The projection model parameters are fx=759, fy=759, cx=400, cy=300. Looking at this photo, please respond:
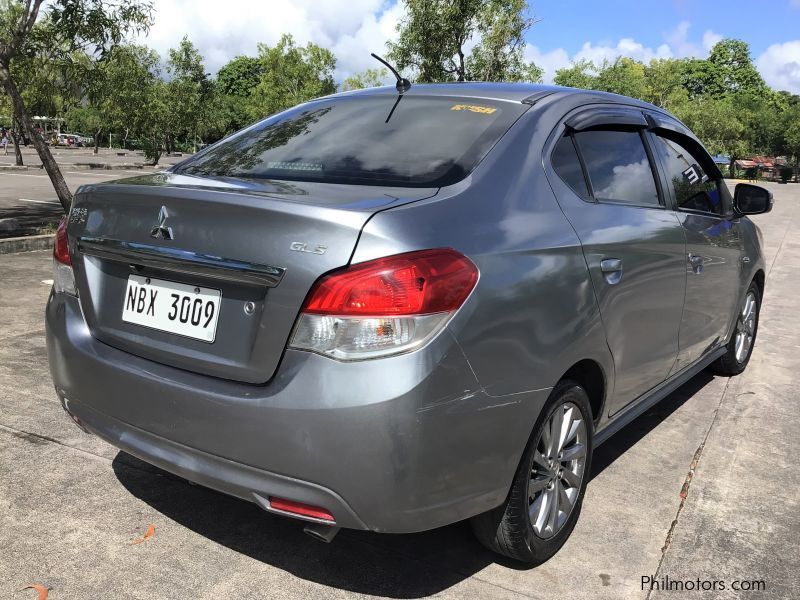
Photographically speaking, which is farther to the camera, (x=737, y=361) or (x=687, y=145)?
(x=737, y=361)

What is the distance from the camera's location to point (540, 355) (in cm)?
242

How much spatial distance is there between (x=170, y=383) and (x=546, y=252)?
1267 mm

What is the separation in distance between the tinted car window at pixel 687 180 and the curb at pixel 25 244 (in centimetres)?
758

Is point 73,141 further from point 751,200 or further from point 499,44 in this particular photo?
point 751,200

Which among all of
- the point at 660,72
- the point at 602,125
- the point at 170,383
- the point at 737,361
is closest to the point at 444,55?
the point at 737,361

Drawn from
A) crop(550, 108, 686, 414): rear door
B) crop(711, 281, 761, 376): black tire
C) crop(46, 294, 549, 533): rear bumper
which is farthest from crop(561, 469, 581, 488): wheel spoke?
crop(711, 281, 761, 376): black tire

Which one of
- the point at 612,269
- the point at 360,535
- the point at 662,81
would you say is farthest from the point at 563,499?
the point at 662,81

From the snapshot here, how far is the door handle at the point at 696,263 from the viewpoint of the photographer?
12.0 feet

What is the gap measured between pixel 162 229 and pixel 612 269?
1.63 meters

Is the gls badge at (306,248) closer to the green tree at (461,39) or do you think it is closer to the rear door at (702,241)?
the rear door at (702,241)

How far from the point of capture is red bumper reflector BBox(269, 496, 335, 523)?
2137mm

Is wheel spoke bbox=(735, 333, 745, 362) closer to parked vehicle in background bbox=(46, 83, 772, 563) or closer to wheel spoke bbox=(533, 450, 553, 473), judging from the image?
parked vehicle in background bbox=(46, 83, 772, 563)

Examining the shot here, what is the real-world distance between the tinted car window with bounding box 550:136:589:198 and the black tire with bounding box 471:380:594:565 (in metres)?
0.75

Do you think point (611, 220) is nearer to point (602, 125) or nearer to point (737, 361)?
point (602, 125)
